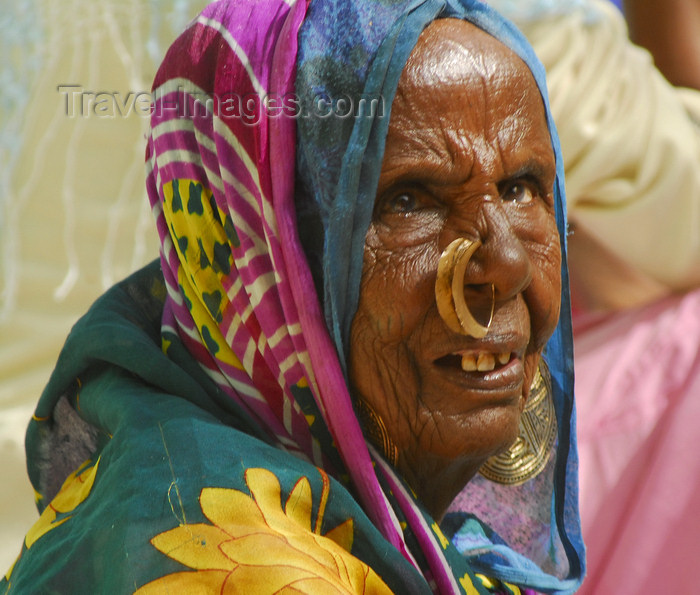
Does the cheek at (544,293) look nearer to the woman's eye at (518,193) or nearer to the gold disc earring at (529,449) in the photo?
the woman's eye at (518,193)

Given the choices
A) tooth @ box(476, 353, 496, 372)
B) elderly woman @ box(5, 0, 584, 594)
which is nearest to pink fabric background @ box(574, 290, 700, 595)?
elderly woman @ box(5, 0, 584, 594)

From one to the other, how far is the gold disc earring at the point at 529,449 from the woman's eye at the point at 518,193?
→ 35 cm

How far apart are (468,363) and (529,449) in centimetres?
36

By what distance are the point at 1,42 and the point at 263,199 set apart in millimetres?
2007

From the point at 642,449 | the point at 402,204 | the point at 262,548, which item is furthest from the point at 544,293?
the point at 642,449

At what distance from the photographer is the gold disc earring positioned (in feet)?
4.88

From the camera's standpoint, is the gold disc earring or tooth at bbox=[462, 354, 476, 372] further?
the gold disc earring

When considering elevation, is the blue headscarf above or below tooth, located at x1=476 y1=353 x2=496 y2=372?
above

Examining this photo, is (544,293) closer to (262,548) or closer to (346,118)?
(346,118)

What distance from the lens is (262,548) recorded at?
0.92m

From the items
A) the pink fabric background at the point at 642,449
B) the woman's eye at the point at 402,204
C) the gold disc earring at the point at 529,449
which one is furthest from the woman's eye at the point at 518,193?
the pink fabric background at the point at 642,449

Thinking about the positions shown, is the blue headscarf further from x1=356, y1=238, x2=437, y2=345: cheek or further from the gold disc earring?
the gold disc earring

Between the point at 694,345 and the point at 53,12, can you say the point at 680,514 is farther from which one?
the point at 53,12

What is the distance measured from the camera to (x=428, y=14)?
1197 mm
